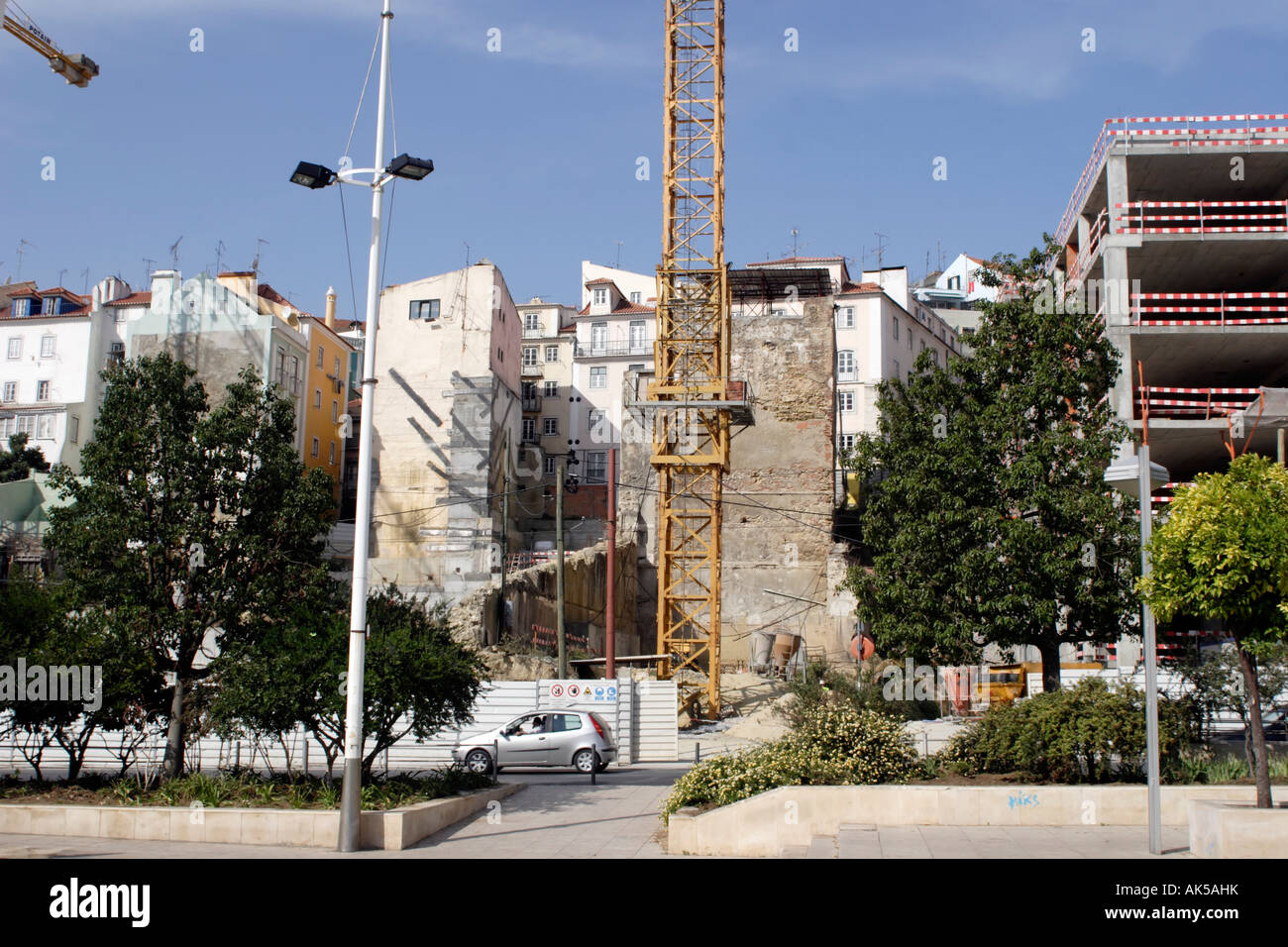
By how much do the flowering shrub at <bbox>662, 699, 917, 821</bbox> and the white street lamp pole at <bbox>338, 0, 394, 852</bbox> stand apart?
4271 millimetres

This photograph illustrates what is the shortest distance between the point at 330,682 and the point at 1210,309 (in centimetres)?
2834

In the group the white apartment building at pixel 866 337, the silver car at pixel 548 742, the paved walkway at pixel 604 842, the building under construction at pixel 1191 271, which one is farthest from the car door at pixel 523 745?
the white apartment building at pixel 866 337

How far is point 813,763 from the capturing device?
15242 millimetres

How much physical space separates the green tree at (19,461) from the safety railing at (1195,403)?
160 feet

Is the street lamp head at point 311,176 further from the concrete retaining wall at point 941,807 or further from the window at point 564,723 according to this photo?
the window at point 564,723

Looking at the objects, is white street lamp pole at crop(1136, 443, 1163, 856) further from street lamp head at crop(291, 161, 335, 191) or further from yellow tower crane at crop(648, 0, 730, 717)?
yellow tower crane at crop(648, 0, 730, 717)

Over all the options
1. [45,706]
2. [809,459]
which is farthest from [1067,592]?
[809,459]

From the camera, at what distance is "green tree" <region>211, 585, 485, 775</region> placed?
15.0m

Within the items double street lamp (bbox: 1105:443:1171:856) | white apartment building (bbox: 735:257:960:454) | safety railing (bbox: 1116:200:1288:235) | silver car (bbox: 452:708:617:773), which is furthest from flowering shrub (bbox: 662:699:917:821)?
white apartment building (bbox: 735:257:960:454)

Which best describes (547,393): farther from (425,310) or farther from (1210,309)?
(1210,309)

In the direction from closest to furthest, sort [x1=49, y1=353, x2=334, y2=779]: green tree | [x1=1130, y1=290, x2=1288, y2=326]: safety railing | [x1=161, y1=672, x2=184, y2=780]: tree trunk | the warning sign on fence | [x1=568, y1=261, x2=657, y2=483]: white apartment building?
[x1=161, y1=672, x2=184, y2=780]: tree trunk → [x1=49, y1=353, x2=334, y2=779]: green tree → the warning sign on fence → [x1=1130, y1=290, x2=1288, y2=326]: safety railing → [x1=568, y1=261, x2=657, y2=483]: white apartment building

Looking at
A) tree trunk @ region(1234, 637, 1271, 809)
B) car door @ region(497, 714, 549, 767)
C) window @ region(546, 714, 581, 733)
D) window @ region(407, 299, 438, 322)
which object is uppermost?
window @ region(407, 299, 438, 322)

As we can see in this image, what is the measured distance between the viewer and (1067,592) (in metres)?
18.8
